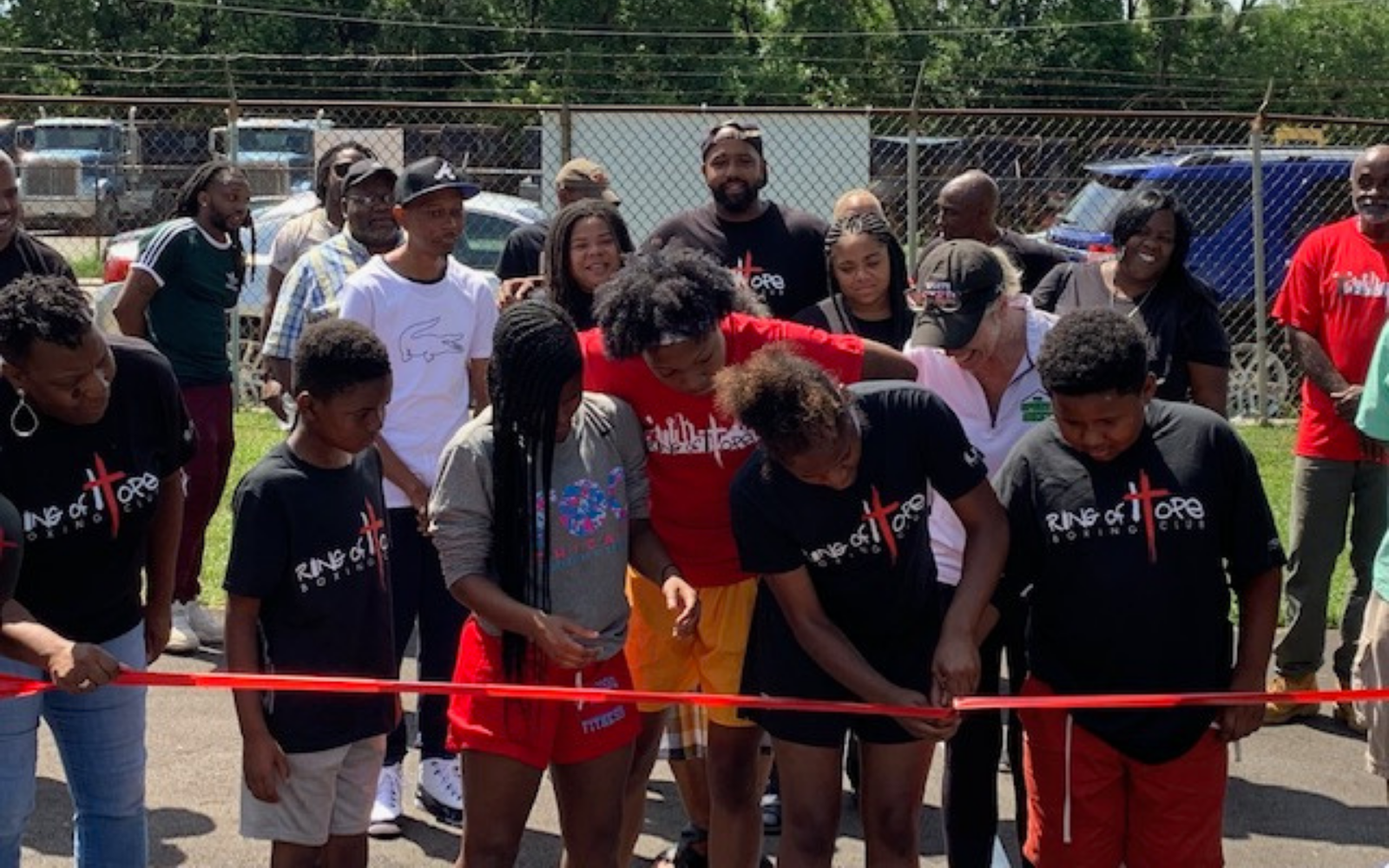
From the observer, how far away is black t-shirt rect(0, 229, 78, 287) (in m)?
6.12

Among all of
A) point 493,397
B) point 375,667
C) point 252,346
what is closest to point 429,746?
point 375,667

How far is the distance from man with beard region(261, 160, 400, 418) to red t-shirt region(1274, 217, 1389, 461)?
11.4 feet

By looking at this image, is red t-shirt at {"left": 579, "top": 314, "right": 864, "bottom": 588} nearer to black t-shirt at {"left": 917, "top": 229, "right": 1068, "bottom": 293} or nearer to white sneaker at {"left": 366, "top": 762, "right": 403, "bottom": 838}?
white sneaker at {"left": 366, "top": 762, "right": 403, "bottom": 838}

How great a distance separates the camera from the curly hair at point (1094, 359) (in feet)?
14.4

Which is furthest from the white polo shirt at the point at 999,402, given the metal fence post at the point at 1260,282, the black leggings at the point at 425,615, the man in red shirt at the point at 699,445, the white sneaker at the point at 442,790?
the metal fence post at the point at 1260,282

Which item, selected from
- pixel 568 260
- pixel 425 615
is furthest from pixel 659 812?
pixel 568 260

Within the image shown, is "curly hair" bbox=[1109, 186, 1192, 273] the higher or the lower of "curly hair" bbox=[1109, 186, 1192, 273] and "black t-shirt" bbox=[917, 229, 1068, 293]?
the higher

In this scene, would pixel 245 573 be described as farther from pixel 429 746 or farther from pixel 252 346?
pixel 252 346

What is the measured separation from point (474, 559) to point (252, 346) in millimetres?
9927

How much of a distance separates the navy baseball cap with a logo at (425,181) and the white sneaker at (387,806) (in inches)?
72.3

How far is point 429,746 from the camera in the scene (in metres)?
6.20

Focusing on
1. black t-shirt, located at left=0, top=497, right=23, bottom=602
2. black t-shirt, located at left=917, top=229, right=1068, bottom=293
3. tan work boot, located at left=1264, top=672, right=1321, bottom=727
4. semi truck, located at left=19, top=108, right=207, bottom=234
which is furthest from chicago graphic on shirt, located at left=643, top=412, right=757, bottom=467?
semi truck, located at left=19, top=108, right=207, bottom=234

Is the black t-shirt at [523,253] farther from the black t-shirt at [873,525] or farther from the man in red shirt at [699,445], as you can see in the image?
the black t-shirt at [873,525]

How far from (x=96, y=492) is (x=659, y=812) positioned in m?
2.50
